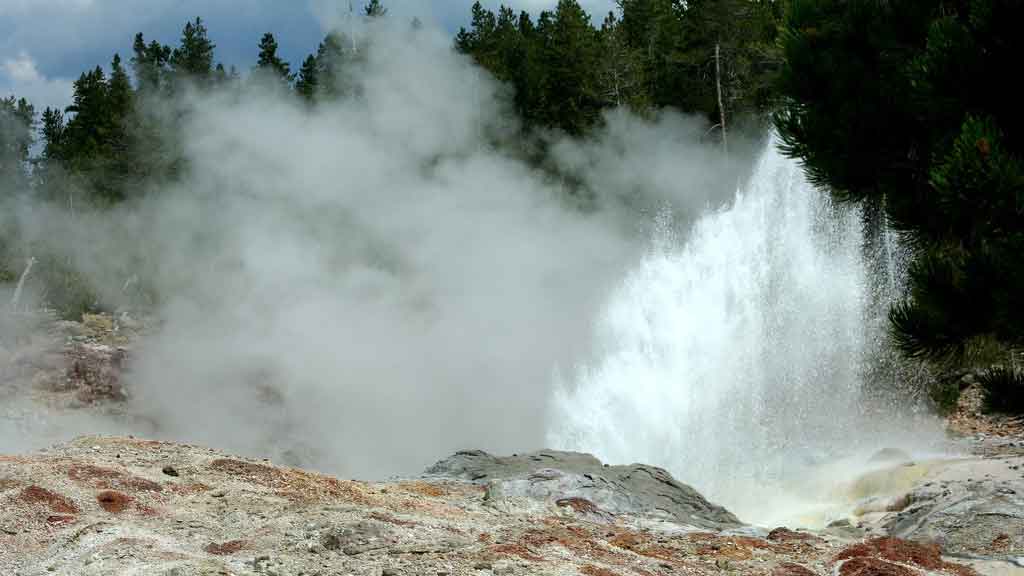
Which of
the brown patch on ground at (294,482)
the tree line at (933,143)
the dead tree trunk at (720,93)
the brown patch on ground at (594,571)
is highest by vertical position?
the dead tree trunk at (720,93)

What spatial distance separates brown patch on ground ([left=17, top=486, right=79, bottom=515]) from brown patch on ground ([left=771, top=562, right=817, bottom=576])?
16.8 feet

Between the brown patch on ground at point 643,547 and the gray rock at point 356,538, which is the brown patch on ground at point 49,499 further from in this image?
the brown patch on ground at point 643,547

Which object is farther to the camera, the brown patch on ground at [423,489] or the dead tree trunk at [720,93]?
the dead tree trunk at [720,93]

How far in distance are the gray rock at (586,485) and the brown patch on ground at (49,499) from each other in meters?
3.59

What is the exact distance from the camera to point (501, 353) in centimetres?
1873

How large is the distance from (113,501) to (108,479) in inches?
24.0

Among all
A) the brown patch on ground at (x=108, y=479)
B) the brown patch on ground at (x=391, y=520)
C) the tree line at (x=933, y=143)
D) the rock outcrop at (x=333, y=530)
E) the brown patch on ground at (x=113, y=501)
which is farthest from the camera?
the brown patch on ground at (x=108, y=479)

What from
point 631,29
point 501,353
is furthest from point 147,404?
point 631,29

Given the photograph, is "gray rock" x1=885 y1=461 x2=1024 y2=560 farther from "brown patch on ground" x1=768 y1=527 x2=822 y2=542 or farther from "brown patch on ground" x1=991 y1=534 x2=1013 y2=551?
"brown patch on ground" x1=768 y1=527 x2=822 y2=542

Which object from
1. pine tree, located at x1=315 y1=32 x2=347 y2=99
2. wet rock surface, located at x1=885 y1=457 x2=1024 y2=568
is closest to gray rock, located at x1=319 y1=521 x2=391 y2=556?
wet rock surface, located at x1=885 y1=457 x2=1024 y2=568

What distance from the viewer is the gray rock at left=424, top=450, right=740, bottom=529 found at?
9328 mm

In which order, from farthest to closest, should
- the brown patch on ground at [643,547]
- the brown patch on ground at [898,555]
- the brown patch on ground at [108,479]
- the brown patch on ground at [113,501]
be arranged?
1. the brown patch on ground at [108,479]
2. the brown patch on ground at [898,555]
3. the brown patch on ground at [643,547]
4. the brown patch on ground at [113,501]

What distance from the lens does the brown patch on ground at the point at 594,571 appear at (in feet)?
20.7

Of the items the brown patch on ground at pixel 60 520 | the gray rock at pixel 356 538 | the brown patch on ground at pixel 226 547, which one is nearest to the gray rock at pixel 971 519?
the gray rock at pixel 356 538
